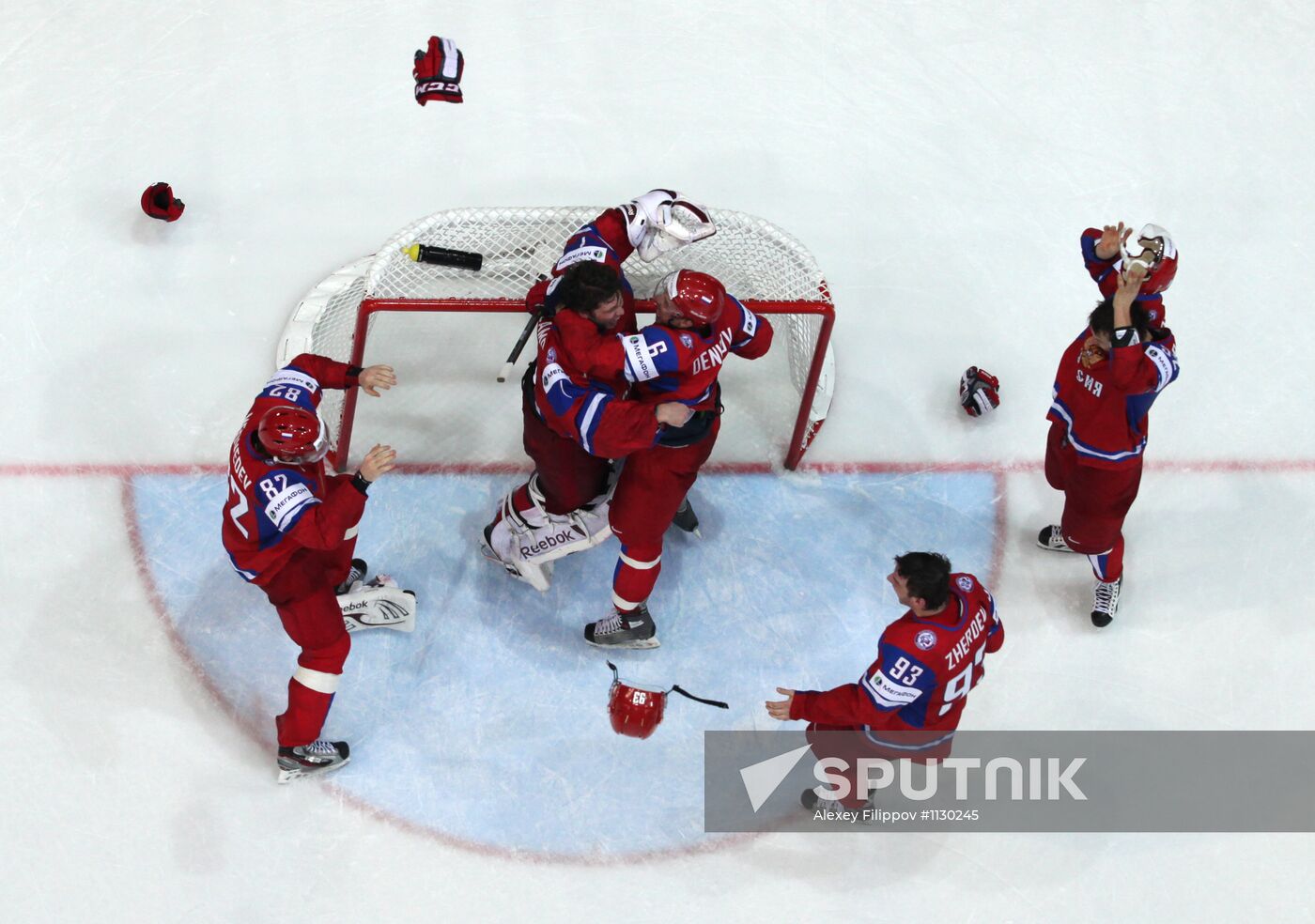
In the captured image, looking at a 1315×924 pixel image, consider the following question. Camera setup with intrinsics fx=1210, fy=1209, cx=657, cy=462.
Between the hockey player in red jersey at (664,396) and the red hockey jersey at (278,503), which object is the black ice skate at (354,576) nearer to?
the red hockey jersey at (278,503)

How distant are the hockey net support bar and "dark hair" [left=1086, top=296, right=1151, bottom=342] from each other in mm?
764

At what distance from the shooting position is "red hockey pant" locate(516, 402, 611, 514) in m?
3.61

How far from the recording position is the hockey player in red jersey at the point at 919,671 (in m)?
2.98

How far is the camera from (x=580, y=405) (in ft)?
10.8

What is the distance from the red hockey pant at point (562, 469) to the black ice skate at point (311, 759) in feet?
3.23

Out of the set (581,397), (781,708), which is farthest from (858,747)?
(581,397)

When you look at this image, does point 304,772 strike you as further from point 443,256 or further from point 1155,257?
point 1155,257

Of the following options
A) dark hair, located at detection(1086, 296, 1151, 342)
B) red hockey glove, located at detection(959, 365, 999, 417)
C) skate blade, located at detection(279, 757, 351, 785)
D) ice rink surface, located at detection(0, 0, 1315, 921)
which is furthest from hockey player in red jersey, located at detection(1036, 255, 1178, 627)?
skate blade, located at detection(279, 757, 351, 785)

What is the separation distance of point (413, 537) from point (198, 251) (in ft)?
4.99

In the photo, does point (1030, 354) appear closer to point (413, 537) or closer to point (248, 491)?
point (413, 537)

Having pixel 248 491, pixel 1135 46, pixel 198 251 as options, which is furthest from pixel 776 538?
pixel 1135 46

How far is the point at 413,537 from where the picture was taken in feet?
13.8

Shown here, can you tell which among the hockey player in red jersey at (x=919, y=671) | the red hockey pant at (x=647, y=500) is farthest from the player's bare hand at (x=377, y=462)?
the hockey player in red jersey at (x=919, y=671)

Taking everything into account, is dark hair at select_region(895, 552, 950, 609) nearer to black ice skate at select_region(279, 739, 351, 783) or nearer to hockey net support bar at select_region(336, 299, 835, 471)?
hockey net support bar at select_region(336, 299, 835, 471)
